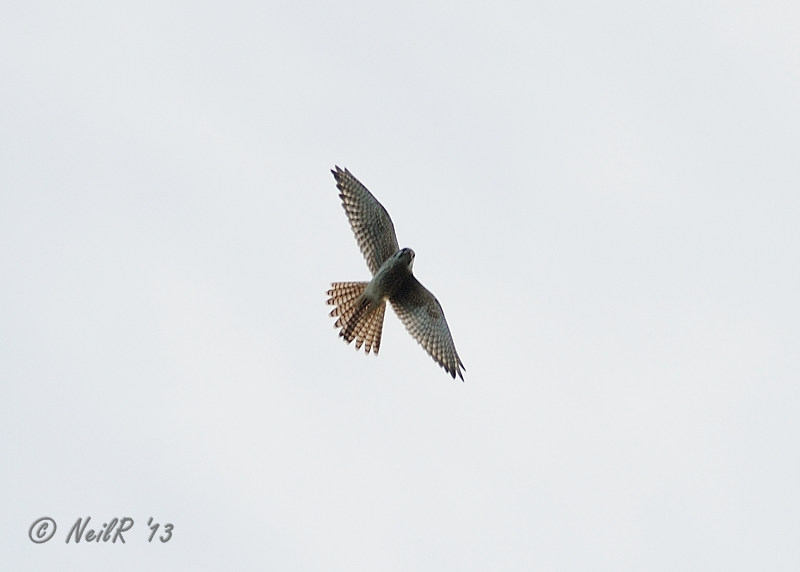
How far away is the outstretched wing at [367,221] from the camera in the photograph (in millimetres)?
20062

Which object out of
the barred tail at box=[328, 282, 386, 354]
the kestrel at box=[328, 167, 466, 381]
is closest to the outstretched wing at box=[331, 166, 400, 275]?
the kestrel at box=[328, 167, 466, 381]

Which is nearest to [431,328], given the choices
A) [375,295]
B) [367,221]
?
[375,295]

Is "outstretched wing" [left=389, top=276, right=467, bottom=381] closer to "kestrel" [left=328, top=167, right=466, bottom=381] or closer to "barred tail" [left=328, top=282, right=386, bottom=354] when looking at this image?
"kestrel" [left=328, top=167, right=466, bottom=381]

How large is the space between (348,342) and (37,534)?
536 centimetres

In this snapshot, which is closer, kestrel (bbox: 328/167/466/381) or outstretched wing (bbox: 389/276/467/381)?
kestrel (bbox: 328/167/466/381)

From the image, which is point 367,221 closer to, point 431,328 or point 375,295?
point 375,295

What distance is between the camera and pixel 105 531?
17.9 m

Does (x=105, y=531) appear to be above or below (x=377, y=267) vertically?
below

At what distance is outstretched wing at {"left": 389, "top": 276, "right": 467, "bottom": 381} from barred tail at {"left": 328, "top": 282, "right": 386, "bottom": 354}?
372mm

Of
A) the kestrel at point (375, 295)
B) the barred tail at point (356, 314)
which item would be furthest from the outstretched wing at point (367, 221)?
the barred tail at point (356, 314)

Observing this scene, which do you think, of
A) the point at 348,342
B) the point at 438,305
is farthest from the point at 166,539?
the point at 438,305

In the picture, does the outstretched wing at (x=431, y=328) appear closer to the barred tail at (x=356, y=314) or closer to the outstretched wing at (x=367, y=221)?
the barred tail at (x=356, y=314)

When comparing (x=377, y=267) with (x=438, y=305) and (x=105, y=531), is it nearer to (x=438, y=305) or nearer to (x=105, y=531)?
(x=438, y=305)

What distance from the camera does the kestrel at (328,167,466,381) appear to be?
2005cm
